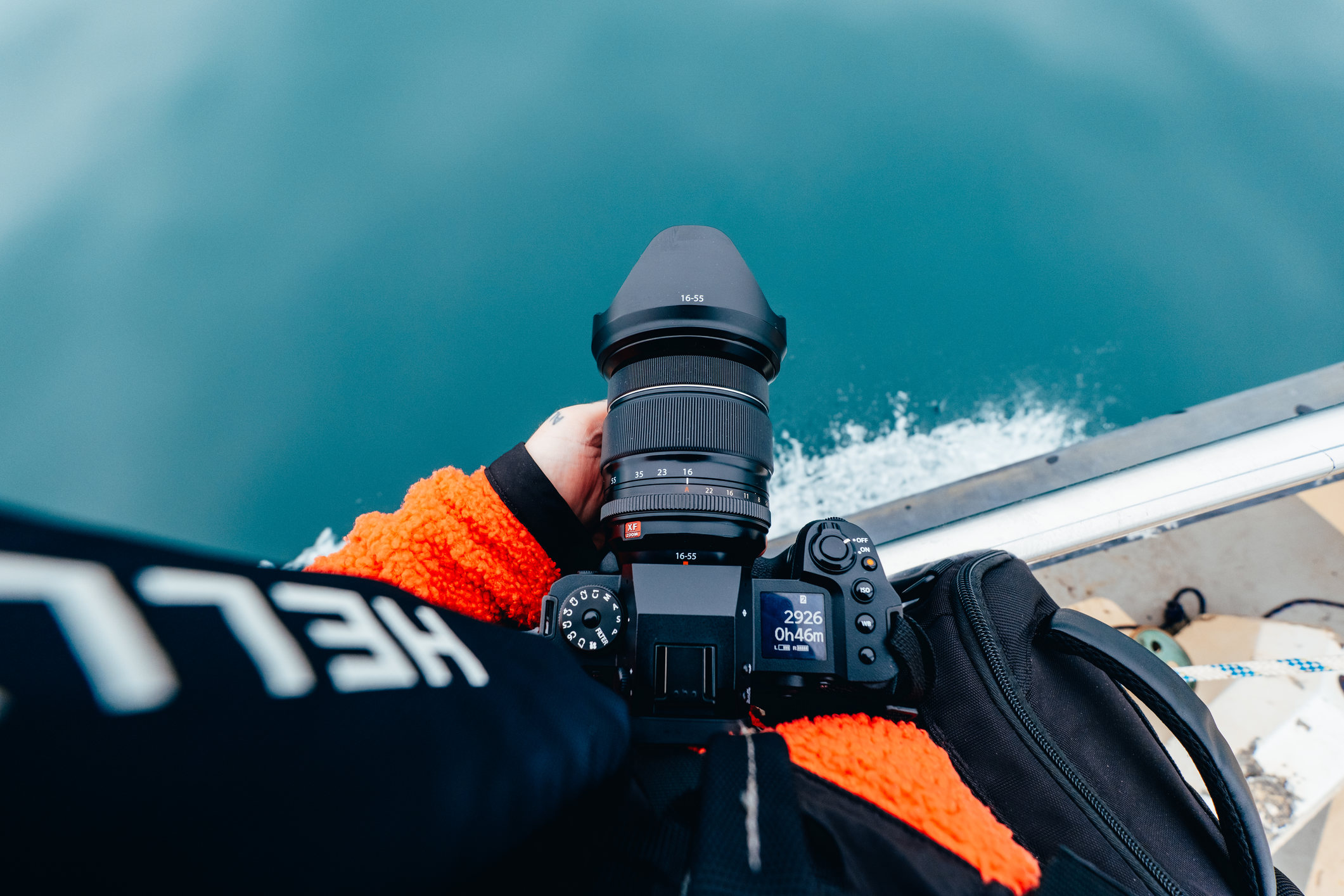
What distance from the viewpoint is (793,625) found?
41 cm

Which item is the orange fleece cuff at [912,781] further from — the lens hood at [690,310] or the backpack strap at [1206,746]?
the lens hood at [690,310]

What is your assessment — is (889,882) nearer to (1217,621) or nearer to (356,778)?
(356,778)

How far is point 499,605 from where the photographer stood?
54 centimetres

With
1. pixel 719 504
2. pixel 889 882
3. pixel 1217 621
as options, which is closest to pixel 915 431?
pixel 1217 621

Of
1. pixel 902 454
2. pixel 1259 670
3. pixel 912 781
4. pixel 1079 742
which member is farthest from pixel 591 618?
pixel 902 454

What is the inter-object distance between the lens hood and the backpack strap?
0.27m

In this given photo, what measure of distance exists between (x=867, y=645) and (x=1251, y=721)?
21.2 inches

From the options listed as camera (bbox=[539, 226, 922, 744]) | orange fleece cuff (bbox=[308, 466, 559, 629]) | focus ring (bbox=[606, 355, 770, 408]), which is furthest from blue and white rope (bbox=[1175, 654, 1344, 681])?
orange fleece cuff (bbox=[308, 466, 559, 629])

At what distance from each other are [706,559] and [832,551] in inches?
3.1

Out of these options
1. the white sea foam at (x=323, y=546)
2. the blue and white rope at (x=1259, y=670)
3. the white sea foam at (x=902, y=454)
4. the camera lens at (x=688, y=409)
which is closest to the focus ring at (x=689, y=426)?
the camera lens at (x=688, y=409)

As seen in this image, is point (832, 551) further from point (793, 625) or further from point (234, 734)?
→ point (234, 734)

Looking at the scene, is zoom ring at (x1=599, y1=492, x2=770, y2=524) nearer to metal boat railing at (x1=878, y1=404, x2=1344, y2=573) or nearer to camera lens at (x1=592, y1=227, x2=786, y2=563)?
camera lens at (x1=592, y1=227, x2=786, y2=563)

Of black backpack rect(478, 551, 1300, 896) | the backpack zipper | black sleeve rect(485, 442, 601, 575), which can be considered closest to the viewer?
black backpack rect(478, 551, 1300, 896)

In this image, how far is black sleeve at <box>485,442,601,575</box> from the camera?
1.79 ft
